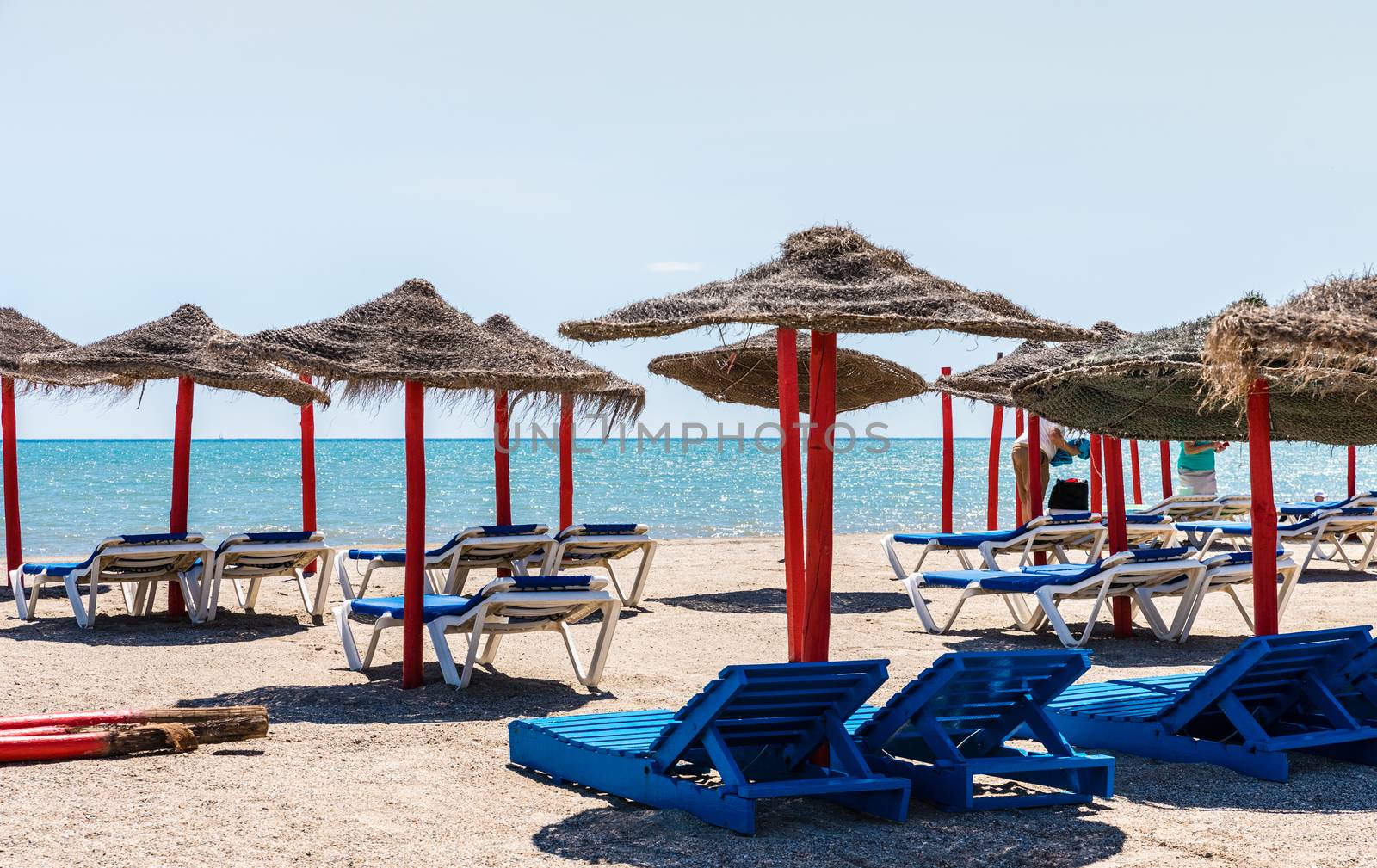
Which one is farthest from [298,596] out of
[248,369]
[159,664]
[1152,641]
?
[1152,641]

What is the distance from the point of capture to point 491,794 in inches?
178

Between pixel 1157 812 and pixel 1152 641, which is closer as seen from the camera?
pixel 1157 812

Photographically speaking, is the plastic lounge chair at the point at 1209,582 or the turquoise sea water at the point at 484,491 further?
the turquoise sea water at the point at 484,491

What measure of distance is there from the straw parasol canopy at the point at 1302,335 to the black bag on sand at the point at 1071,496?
8.02 metres

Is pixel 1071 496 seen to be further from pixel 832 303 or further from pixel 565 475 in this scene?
pixel 832 303

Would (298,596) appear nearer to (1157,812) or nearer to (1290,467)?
(1157,812)

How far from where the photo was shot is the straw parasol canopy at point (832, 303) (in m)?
4.94

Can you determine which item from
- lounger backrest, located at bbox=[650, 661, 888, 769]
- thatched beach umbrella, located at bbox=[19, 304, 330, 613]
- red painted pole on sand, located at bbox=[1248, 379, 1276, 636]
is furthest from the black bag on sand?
lounger backrest, located at bbox=[650, 661, 888, 769]

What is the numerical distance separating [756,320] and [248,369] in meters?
5.28

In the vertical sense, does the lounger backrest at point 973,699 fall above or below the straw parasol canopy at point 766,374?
below

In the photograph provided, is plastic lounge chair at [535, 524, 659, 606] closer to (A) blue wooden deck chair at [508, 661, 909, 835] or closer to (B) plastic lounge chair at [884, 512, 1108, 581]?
(B) plastic lounge chair at [884, 512, 1108, 581]

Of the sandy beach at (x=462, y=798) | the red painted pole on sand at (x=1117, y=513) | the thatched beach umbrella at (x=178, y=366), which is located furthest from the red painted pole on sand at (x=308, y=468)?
the red painted pole on sand at (x=1117, y=513)

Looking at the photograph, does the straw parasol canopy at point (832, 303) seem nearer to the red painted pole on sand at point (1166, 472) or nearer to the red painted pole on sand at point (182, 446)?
the red painted pole on sand at point (182, 446)

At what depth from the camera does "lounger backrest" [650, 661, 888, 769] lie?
13.1ft
